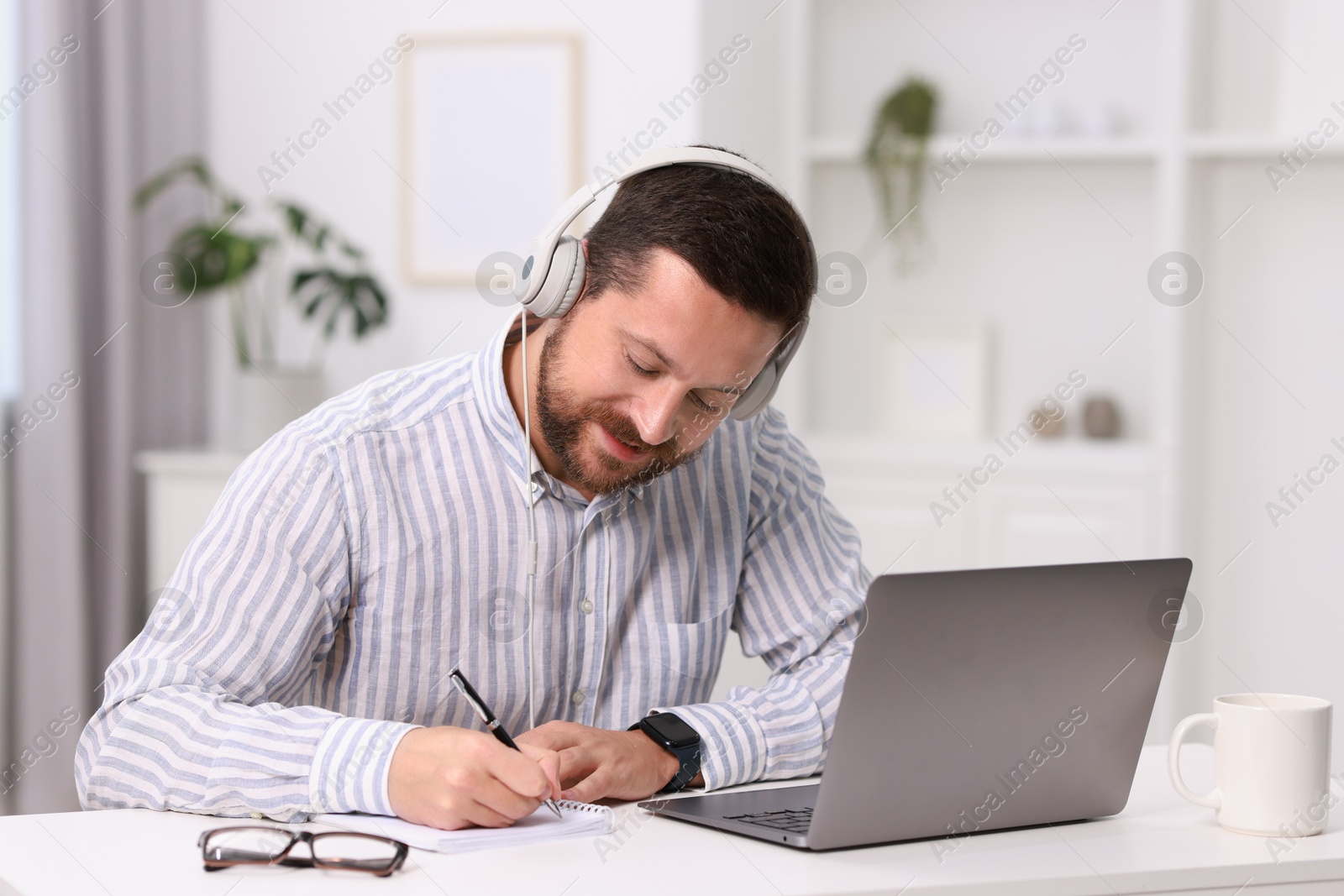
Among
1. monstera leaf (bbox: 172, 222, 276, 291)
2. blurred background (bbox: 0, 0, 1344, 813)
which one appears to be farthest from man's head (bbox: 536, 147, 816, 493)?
monstera leaf (bbox: 172, 222, 276, 291)

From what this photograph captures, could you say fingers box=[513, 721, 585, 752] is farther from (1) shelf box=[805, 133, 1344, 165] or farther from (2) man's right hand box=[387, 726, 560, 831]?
(1) shelf box=[805, 133, 1344, 165]

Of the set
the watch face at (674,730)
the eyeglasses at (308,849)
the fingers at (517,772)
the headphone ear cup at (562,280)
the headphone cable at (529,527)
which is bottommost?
the eyeglasses at (308,849)

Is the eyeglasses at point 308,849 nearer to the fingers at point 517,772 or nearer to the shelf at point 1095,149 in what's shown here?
the fingers at point 517,772

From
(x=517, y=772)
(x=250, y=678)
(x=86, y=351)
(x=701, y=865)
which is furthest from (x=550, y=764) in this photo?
(x=86, y=351)

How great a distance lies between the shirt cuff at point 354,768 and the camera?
3.79 feet

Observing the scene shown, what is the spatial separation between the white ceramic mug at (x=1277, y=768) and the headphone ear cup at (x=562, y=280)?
2.35ft

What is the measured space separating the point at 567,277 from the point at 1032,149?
201 cm

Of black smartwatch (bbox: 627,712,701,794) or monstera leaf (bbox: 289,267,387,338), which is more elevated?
monstera leaf (bbox: 289,267,387,338)

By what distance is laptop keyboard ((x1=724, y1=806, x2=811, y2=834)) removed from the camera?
1129 mm

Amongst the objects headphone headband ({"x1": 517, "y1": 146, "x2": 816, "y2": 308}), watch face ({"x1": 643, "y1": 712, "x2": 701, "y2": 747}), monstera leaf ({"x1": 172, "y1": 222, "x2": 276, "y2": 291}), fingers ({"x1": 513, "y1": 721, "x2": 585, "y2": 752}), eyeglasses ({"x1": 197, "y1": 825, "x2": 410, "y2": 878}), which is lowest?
eyeglasses ({"x1": 197, "y1": 825, "x2": 410, "y2": 878})

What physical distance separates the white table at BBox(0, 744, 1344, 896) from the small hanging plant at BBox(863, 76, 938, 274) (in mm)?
2232

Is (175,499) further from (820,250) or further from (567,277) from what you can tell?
(567,277)

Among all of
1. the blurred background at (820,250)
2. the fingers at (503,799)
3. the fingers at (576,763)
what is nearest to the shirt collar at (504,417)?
the fingers at (576,763)

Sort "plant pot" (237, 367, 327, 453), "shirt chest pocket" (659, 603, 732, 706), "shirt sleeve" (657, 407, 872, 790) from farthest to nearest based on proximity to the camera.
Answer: "plant pot" (237, 367, 327, 453), "shirt chest pocket" (659, 603, 732, 706), "shirt sleeve" (657, 407, 872, 790)
